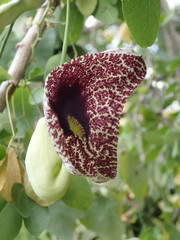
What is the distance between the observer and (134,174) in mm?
1636

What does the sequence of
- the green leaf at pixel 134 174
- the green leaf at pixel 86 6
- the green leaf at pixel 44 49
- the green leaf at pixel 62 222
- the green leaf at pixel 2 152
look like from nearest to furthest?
the green leaf at pixel 2 152 < the green leaf at pixel 86 6 < the green leaf at pixel 62 222 < the green leaf at pixel 44 49 < the green leaf at pixel 134 174

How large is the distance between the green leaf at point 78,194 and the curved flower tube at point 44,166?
143 millimetres

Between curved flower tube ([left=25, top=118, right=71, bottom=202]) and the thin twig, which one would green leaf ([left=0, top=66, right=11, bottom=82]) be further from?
curved flower tube ([left=25, top=118, right=71, bottom=202])

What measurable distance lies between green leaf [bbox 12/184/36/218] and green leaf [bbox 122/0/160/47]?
25cm

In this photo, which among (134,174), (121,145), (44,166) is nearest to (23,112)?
(44,166)

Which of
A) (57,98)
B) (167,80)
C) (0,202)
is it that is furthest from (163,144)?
(57,98)

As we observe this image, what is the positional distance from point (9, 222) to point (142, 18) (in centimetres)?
33

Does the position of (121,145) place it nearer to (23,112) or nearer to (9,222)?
(23,112)

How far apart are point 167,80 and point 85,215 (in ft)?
3.36

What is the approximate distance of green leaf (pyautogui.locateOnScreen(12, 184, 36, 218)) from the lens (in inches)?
25.4

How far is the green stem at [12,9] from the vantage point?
636mm

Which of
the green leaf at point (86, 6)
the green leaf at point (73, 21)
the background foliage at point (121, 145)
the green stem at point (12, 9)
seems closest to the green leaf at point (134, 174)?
the background foliage at point (121, 145)

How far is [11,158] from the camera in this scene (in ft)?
2.11

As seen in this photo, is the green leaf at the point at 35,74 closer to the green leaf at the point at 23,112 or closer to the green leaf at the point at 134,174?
the green leaf at the point at 23,112
